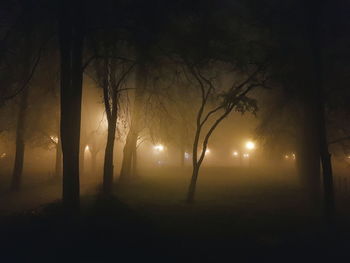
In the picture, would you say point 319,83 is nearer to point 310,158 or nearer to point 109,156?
point 310,158

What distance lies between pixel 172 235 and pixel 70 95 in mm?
6405

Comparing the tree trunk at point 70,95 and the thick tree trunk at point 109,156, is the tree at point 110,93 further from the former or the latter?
the tree trunk at point 70,95

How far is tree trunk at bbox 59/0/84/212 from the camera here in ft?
43.3

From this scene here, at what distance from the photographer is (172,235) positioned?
11.1m

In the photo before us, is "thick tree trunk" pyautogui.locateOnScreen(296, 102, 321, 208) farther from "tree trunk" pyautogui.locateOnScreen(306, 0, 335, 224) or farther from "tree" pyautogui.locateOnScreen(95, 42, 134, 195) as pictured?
"tree" pyautogui.locateOnScreen(95, 42, 134, 195)

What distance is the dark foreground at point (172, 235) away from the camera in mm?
9430

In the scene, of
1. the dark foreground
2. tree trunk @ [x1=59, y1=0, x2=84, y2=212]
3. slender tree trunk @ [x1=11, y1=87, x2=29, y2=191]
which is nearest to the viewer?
the dark foreground

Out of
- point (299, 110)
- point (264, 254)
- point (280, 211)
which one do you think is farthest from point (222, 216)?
point (299, 110)

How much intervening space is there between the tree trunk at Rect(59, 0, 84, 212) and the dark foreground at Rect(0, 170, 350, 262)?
942 mm

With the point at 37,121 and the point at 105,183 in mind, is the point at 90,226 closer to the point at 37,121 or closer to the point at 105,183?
the point at 105,183

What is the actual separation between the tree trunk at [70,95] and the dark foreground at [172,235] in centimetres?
94

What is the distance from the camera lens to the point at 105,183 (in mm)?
19141

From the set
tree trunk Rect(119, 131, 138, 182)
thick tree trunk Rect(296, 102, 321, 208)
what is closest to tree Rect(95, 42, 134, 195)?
tree trunk Rect(119, 131, 138, 182)

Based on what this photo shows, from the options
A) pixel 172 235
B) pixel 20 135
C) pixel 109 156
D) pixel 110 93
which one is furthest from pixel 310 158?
pixel 20 135
